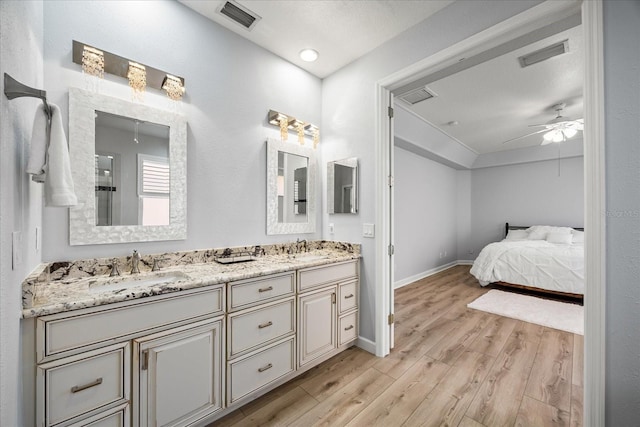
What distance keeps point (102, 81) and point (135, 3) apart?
1.99 feet

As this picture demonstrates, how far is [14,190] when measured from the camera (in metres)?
0.94

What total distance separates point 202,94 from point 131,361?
71.2 inches

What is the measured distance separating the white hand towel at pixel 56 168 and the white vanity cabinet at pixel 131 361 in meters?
0.47

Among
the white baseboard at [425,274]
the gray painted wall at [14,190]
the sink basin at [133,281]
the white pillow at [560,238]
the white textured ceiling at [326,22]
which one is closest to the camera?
the gray painted wall at [14,190]

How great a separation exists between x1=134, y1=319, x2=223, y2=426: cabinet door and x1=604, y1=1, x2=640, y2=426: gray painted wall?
6.62 ft

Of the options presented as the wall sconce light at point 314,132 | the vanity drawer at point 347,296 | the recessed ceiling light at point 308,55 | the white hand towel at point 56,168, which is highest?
the recessed ceiling light at point 308,55

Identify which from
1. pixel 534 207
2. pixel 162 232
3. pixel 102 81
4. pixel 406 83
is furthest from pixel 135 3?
pixel 534 207

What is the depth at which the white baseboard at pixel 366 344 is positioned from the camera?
2.35 metres

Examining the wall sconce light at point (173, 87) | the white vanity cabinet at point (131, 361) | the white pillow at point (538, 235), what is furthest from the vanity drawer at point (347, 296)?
the white pillow at point (538, 235)

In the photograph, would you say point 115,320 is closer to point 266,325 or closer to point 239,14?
point 266,325

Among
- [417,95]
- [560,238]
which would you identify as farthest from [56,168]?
[560,238]

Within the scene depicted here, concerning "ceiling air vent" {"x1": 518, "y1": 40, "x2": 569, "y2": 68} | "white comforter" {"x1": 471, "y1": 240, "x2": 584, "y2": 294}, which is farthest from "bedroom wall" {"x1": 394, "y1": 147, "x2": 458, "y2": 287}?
"ceiling air vent" {"x1": 518, "y1": 40, "x2": 569, "y2": 68}

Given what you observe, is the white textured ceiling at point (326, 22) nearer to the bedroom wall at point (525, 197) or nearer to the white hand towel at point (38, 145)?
the white hand towel at point (38, 145)

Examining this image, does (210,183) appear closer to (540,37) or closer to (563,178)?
(540,37)
